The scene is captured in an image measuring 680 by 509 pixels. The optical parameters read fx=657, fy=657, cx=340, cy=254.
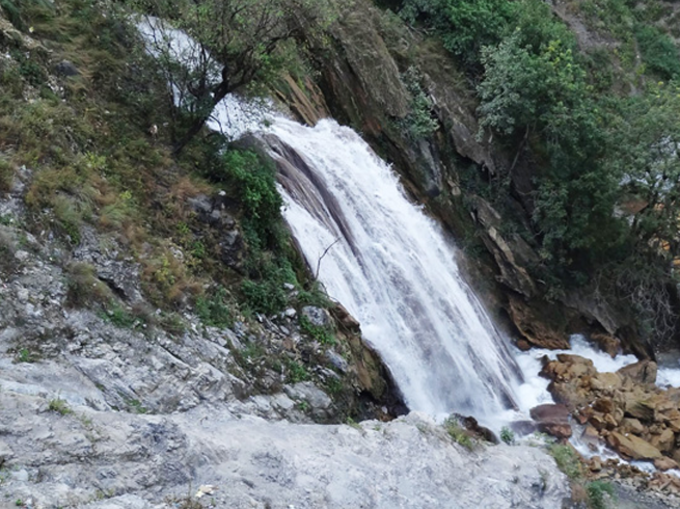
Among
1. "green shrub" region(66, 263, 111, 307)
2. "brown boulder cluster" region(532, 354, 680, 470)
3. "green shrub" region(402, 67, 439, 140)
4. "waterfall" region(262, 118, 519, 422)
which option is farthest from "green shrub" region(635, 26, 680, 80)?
"green shrub" region(66, 263, 111, 307)

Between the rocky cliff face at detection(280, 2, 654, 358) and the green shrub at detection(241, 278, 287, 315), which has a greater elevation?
the rocky cliff face at detection(280, 2, 654, 358)

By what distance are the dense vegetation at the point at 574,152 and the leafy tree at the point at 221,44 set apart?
9.41 metres

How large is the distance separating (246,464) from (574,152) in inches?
594

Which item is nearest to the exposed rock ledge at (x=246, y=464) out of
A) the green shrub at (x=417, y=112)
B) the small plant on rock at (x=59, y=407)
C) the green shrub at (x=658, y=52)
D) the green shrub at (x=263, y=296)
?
the small plant on rock at (x=59, y=407)

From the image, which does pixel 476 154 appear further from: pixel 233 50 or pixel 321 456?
pixel 321 456

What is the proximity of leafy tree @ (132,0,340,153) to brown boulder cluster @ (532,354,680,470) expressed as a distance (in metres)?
9.82

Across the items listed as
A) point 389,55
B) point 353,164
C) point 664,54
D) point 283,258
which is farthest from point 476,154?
point 664,54

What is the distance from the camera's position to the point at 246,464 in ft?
21.9

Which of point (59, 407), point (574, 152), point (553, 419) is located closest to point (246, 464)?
point (59, 407)

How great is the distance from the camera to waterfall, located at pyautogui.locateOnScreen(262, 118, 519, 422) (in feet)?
41.0

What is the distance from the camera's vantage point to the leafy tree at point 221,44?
33.1 feet

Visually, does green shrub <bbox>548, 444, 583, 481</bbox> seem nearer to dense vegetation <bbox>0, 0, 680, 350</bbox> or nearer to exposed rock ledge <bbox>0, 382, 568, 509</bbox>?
exposed rock ledge <bbox>0, 382, 568, 509</bbox>

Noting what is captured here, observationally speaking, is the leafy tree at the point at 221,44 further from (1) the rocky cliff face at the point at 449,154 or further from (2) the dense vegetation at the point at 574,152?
(2) the dense vegetation at the point at 574,152

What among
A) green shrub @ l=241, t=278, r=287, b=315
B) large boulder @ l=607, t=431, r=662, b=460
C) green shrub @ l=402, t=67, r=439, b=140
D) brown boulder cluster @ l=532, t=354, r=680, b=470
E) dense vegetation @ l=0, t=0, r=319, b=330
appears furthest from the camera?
green shrub @ l=402, t=67, r=439, b=140
